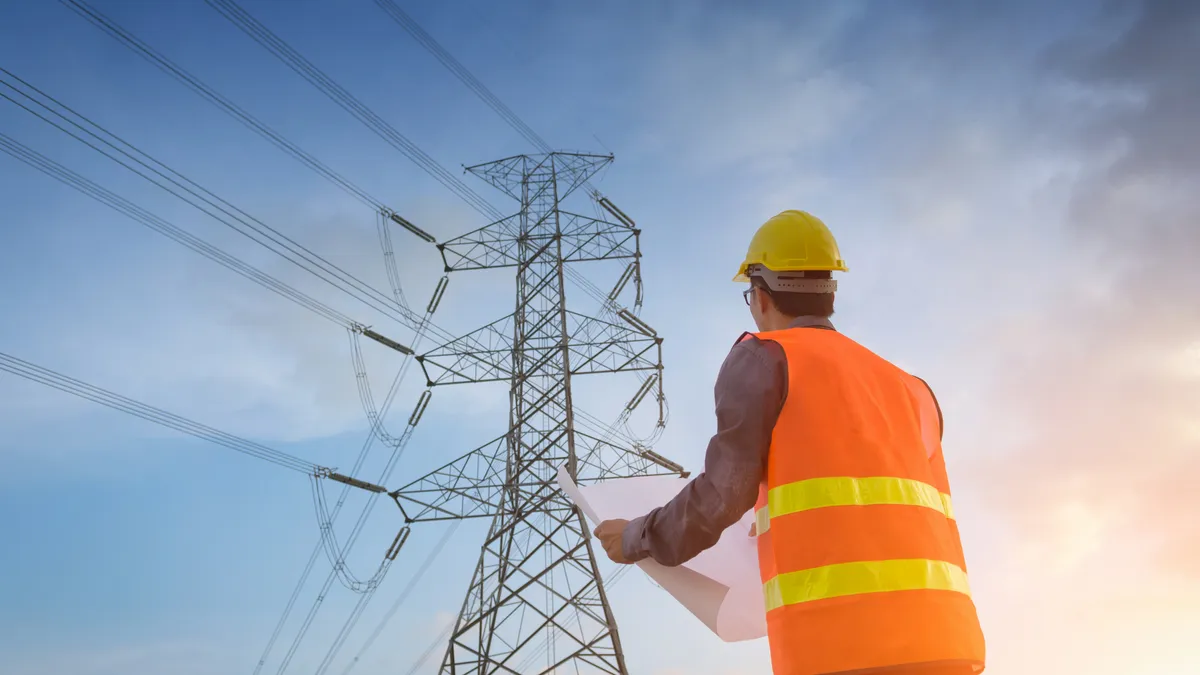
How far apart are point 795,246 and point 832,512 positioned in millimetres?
950

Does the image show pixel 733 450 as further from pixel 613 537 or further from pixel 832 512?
pixel 613 537

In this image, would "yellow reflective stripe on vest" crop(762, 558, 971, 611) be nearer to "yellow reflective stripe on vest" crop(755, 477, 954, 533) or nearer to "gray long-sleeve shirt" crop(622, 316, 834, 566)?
"yellow reflective stripe on vest" crop(755, 477, 954, 533)

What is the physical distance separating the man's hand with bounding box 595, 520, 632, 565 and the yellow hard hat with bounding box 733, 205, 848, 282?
37.6 inches

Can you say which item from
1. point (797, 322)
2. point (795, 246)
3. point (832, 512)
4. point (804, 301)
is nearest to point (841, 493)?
point (832, 512)

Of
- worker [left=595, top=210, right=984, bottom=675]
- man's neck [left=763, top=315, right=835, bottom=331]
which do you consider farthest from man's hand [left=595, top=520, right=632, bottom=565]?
man's neck [left=763, top=315, right=835, bottom=331]

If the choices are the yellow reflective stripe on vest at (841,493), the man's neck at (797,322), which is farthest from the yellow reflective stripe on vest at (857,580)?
the man's neck at (797,322)

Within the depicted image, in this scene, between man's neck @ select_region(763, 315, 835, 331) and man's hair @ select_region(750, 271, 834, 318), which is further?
man's hair @ select_region(750, 271, 834, 318)

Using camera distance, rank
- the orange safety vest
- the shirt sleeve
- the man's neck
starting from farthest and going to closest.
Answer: the man's neck, the shirt sleeve, the orange safety vest

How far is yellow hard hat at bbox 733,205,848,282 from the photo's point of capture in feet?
9.16

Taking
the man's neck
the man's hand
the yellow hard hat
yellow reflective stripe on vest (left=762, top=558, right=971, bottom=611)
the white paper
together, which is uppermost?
the yellow hard hat

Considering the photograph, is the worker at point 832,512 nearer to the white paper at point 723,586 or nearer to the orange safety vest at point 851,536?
the orange safety vest at point 851,536

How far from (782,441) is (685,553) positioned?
0.47 m

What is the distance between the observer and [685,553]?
2521 millimetres

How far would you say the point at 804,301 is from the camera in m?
2.79
